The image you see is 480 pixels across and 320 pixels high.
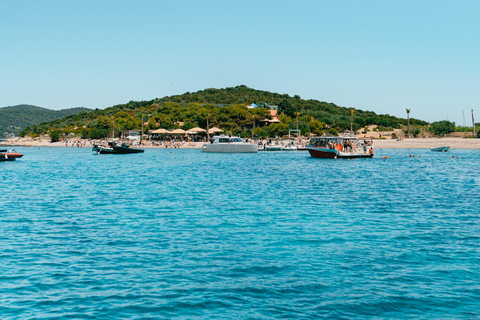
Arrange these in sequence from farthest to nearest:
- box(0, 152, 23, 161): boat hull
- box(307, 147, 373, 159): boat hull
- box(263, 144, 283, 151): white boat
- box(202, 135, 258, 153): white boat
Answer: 1. box(263, 144, 283, 151): white boat
2. box(202, 135, 258, 153): white boat
3. box(307, 147, 373, 159): boat hull
4. box(0, 152, 23, 161): boat hull

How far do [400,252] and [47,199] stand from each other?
836 inches

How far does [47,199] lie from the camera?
28703mm

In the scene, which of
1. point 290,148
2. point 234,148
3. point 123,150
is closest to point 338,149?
point 234,148

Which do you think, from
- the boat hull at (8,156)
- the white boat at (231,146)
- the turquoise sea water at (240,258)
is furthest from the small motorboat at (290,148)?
the turquoise sea water at (240,258)

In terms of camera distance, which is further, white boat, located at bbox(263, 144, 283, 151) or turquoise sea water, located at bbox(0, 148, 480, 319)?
white boat, located at bbox(263, 144, 283, 151)

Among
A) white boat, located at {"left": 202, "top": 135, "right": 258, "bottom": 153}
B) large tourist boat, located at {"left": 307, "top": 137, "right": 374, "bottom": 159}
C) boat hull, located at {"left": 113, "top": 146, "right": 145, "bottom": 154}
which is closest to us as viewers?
large tourist boat, located at {"left": 307, "top": 137, "right": 374, "bottom": 159}

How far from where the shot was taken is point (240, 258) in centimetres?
1434

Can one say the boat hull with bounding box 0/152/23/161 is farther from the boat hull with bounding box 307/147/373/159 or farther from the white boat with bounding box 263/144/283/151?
the white boat with bounding box 263/144/283/151

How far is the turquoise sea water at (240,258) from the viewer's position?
34.0ft

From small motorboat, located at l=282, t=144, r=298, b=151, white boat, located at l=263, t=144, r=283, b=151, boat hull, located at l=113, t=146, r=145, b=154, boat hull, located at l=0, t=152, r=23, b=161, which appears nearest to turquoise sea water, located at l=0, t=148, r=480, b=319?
boat hull, located at l=0, t=152, r=23, b=161

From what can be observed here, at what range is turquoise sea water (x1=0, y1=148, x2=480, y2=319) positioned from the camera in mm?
10375

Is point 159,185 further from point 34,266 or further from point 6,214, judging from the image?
point 34,266

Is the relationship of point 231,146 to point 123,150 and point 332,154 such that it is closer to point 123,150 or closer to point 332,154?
point 123,150

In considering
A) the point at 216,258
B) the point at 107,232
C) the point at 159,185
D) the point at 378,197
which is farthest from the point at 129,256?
the point at 159,185
